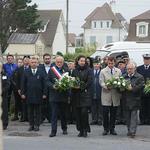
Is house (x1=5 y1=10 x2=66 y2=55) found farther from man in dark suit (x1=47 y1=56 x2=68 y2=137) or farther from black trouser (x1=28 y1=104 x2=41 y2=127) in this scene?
man in dark suit (x1=47 y1=56 x2=68 y2=137)

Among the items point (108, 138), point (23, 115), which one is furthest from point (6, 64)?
point (108, 138)

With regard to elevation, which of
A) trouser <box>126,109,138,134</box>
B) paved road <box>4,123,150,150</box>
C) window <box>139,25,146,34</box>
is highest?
window <box>139,25,146,34</box>

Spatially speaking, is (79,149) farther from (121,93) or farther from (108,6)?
(108,6)

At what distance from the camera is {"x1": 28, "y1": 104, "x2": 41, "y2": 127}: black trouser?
13.7 m

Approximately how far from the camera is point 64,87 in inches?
484

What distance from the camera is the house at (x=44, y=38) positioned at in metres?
58.8

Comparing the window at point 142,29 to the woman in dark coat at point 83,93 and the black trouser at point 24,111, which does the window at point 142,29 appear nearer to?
the black trouser at point 24,111

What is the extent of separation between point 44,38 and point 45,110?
58301 mm

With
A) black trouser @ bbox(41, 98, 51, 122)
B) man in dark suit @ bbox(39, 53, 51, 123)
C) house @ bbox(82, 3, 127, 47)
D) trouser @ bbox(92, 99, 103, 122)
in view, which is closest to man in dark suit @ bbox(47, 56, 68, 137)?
man in dark suit @ bbox(39, 53, 51, 123)

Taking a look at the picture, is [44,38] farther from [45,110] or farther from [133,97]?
[133,97]

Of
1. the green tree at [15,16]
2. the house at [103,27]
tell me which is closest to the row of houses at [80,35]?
the house at [103,27]

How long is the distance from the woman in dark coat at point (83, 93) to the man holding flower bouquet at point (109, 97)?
0.46 metres

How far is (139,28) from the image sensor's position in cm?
6706

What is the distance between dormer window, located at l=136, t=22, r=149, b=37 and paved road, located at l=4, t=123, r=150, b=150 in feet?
175
